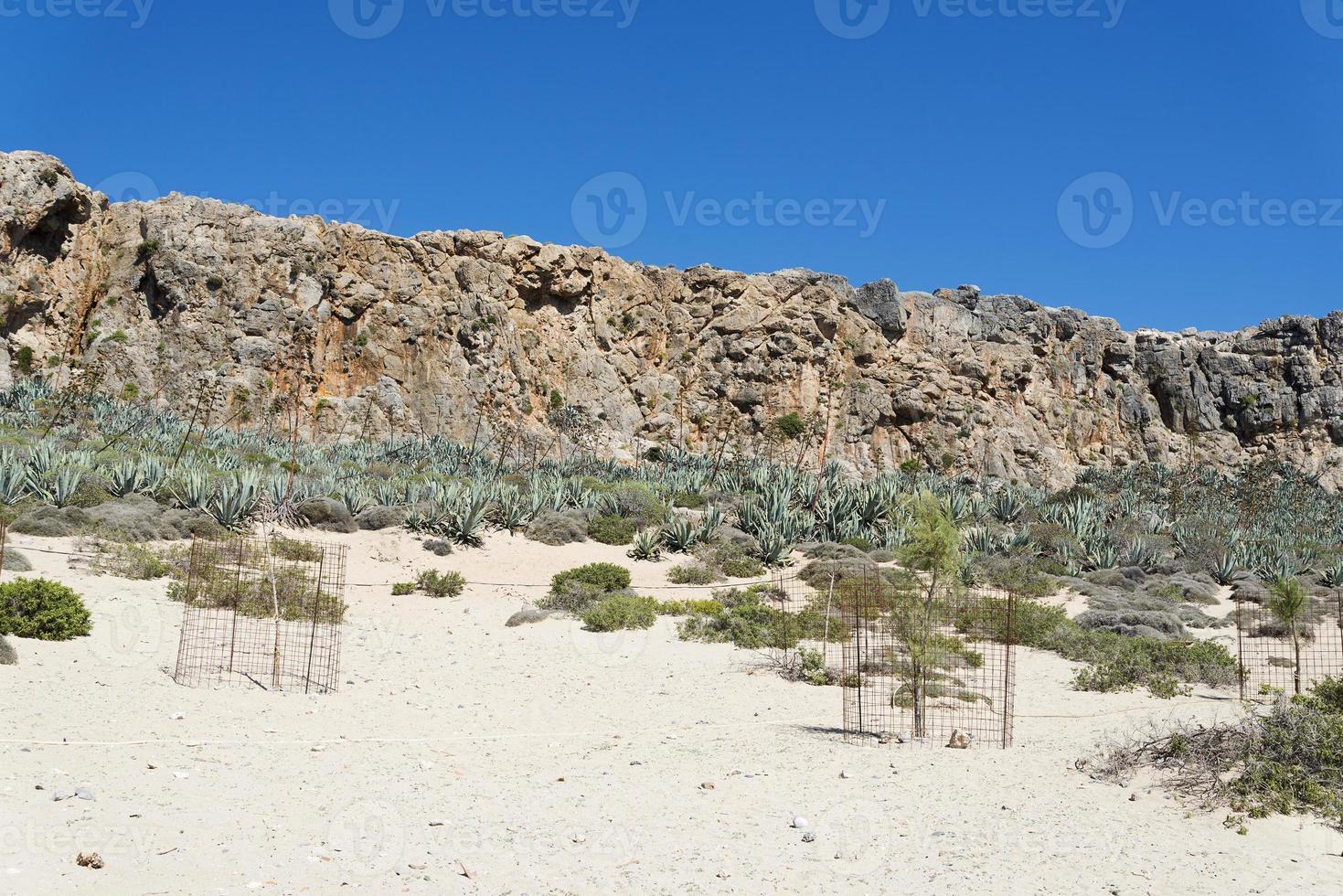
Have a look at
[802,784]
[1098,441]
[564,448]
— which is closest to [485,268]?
[564,448]

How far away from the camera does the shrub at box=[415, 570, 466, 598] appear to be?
47.2ft

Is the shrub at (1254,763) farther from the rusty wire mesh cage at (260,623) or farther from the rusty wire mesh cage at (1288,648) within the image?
the rusty wire mesh cage at (260,623)

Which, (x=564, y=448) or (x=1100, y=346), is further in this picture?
(x=1100, y=346)

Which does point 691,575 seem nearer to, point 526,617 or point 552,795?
point 526,617

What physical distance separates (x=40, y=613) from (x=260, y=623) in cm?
249

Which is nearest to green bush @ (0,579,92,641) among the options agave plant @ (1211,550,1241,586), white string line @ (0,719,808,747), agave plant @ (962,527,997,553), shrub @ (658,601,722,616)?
white string line @ (0,719,808,747)

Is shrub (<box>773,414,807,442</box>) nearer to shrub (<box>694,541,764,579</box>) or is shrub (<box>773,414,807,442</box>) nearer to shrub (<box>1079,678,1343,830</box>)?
shrub (<box>694,541,764,579</box>)

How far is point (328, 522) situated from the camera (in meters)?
17.2

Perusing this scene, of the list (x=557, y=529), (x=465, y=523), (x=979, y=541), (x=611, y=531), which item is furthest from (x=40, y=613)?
(x=979, y=541)

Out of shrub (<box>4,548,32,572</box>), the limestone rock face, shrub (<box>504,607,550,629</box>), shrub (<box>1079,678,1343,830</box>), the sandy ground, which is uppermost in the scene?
the limestone rock face

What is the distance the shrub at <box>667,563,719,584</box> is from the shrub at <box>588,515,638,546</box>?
7.41 feet

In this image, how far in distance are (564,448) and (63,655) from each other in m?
33.6

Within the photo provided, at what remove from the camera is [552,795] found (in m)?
6.52

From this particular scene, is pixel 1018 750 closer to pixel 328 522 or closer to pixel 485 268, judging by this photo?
pixel 328 522
